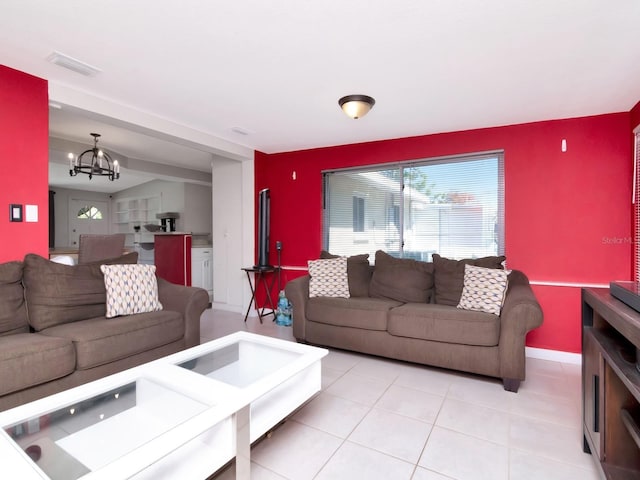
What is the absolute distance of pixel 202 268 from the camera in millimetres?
5855

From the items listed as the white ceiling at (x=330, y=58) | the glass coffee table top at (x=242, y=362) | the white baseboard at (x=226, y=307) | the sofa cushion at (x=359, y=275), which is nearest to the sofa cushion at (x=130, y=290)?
the glass coffee table top at (x=242, y=362)

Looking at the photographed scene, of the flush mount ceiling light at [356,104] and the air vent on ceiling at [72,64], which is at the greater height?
the air vent on ceiling at [72,64]

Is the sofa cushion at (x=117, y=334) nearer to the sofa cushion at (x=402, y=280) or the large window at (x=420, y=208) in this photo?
the sofa cushion at (x=402, y=280)

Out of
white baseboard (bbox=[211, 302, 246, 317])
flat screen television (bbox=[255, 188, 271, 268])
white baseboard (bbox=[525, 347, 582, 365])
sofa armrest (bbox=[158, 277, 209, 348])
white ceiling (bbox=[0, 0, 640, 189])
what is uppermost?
white ceiling (bbox=[0, 0, 640, 189])

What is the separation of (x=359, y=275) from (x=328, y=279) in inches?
15.4

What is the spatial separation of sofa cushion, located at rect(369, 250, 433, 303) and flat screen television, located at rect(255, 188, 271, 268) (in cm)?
166

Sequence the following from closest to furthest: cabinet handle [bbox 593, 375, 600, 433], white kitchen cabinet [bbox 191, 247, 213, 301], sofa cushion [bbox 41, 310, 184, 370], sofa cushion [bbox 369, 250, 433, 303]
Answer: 1. cabinet handle [bbox 593, 375, 600, 433]
2. sofa cushion [bbox 41, 310, 184, 370]
3. sofa cushion [bbox 369, 250, 433, 303]
4. white kitchen cabinet [bbox 191, 247, 213, 301]

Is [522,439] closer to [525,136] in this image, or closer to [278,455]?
[278,455]

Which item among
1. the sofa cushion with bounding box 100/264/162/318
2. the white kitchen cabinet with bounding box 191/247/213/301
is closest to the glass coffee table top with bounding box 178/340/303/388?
the sofa cushion with bounding box 100/264/162/318

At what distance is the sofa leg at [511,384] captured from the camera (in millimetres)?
2533

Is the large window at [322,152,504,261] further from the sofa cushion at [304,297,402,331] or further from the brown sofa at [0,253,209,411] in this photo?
the brown sofa at [0,253,209,411]

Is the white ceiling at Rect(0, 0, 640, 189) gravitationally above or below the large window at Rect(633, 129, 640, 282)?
above

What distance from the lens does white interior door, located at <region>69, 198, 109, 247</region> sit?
9.00 metres

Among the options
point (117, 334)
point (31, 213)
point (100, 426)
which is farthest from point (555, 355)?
point (31, 213)
